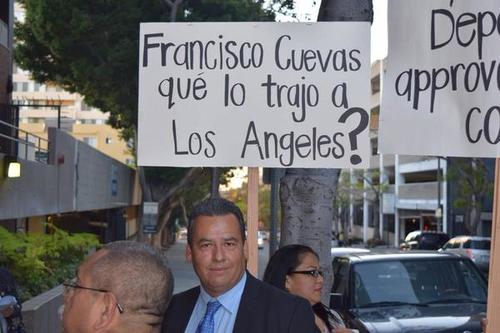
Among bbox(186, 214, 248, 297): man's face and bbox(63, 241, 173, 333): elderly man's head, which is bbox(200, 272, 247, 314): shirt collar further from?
bbox(63, 241, 173, 333): elderly man's head

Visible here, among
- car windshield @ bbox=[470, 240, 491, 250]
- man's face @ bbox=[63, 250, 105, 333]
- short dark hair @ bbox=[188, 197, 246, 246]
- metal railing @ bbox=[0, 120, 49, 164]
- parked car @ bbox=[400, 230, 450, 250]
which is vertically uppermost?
metal railing @ bbox=[0, 120, 49, 164]

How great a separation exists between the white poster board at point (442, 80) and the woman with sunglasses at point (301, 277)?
0.83 metres

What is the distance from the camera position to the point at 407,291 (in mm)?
7402

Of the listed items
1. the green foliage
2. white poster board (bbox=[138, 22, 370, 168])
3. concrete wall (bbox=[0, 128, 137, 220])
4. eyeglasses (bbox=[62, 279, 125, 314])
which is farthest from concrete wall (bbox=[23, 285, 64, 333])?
concrete wall (bbox=[0, 128, 137, 220])

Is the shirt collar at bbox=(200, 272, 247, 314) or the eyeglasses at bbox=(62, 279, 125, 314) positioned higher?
the eyeglasses at bbox=(62, 279, 125, 314)

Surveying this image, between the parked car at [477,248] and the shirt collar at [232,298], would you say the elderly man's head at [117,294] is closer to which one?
the shirt collar at [232,298]

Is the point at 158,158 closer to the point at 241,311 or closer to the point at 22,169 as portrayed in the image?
the point at 241,311

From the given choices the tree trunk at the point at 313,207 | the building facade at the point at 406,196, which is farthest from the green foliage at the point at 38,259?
the building facade at the point at 406,196

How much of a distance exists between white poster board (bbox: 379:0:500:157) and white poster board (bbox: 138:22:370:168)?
0.41 metres

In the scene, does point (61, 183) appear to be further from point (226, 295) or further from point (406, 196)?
point (406, 196)

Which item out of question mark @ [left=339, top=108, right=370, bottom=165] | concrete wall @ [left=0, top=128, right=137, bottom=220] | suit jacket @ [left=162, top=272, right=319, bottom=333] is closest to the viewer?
suit jacket @ [left=162, top=272, right=319, bottom=333]

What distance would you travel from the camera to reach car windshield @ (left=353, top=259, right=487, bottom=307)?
733 cm

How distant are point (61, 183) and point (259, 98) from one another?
1830 cm

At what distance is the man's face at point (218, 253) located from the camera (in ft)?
10.5
